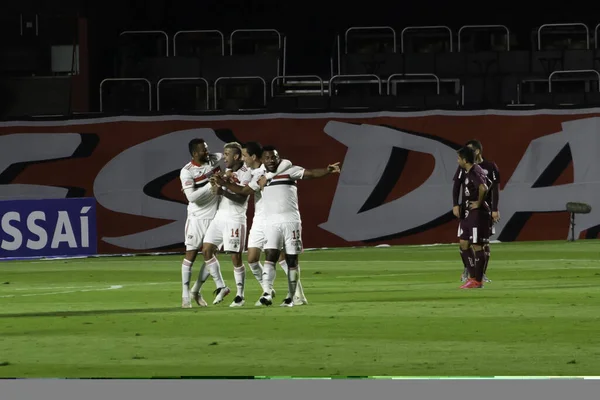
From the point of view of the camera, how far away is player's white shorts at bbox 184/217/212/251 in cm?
1798

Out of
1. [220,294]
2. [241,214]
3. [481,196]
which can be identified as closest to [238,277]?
[220,294]

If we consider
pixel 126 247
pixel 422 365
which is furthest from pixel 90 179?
pixel 422 365

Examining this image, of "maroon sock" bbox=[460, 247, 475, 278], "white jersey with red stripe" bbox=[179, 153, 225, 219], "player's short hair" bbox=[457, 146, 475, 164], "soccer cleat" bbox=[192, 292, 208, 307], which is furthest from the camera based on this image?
"maroon sock" bbox=[460, 247, 475, 278]

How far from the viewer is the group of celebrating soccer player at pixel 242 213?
1730cm

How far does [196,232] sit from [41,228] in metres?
11.2

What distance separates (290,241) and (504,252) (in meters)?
12.0

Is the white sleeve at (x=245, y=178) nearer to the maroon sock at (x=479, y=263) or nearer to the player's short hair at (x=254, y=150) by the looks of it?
the player's short hair at (x=254, y=150)

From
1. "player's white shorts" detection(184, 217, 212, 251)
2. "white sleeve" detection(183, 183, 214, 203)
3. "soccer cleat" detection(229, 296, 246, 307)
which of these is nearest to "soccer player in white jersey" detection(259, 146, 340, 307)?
"soccer cleat" detection(229, 296, 246, 307)

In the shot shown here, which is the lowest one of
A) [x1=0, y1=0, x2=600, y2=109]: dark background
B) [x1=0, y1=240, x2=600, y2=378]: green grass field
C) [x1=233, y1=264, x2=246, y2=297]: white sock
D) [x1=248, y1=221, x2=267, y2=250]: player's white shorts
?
[x1=0, y1=240, x2=600, y2=378]: green grass field

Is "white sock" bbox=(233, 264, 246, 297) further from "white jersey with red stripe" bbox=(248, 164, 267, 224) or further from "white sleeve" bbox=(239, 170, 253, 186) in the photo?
"white sleeve" bbox=(239, 170, 253, 186)

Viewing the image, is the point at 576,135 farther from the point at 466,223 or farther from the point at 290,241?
the point at 290,241

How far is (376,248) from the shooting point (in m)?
30.4

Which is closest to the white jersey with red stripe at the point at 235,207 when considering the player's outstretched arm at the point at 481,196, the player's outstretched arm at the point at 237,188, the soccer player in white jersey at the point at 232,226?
the soccer player in white jersey at the point at 232,226

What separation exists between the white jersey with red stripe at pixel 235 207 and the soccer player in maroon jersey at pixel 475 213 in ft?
10.8
